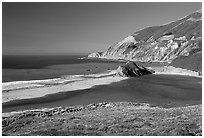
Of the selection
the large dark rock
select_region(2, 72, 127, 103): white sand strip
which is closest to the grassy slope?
select_region(2, 72, 127, 103): white sand strip

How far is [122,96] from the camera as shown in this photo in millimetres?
48625

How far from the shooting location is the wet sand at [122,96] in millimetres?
42188

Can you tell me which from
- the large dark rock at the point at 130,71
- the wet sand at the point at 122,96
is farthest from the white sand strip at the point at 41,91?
the large dark rock at the point at 130,71

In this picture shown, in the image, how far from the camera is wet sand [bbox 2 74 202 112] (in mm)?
42188

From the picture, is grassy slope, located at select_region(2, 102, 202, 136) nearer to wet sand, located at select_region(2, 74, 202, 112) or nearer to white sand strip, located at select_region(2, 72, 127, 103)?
wet sand, located at select_region(2, 74, 202, 112)

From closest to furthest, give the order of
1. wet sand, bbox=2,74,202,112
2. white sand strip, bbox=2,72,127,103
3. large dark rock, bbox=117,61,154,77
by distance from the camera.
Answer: wet sand, bbox=2,74,202,112, white sand strip, bbox=2,72,127,103, large dark rock, bbox=117,61,154,77

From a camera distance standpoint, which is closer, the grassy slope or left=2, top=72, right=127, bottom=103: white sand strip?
the grassy slope

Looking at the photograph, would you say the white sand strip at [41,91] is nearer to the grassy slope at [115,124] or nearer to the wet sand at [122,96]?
the wet sand at [122,96]

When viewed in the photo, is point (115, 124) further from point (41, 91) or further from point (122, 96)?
point (41, 91)

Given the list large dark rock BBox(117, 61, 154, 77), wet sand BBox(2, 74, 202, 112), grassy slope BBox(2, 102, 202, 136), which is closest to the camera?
grassy slope BBox(2, 102, 202, 136)

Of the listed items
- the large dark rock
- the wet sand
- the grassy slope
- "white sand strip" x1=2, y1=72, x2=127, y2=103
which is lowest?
the wet sand

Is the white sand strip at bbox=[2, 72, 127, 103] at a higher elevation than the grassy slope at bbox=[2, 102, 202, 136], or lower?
lower

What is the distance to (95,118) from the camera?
2809 cm

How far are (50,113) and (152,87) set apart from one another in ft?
103
